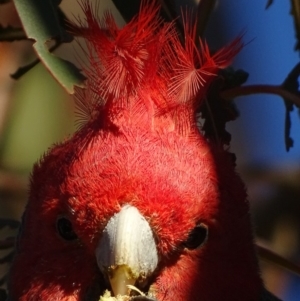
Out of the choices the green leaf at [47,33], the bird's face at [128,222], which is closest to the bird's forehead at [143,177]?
the bird's face at [128,222]

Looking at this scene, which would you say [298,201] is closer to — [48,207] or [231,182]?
[231,182]

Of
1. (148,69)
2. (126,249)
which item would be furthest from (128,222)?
(148,69)

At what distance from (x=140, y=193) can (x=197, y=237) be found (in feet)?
0.60

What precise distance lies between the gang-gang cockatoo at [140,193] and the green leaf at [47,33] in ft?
0.25

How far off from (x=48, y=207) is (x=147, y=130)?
27 cm

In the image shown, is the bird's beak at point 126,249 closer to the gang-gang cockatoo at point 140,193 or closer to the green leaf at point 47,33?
the gang-gang cockatoo at point 140,193

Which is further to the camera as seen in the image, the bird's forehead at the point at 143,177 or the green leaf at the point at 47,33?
the green leaf at the point at 47,33

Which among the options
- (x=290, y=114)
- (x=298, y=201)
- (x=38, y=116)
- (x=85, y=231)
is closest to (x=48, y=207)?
(x=85, y=231)

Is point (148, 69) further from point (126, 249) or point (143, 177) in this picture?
point (126, 249)

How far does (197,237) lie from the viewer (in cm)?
218

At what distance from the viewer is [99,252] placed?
6.80 feet

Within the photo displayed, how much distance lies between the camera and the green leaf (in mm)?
2189

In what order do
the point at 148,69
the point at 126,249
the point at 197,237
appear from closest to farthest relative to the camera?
the point at 126,249
the point at 197,237
the point at 148,69

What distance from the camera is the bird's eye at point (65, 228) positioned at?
2179 mm
